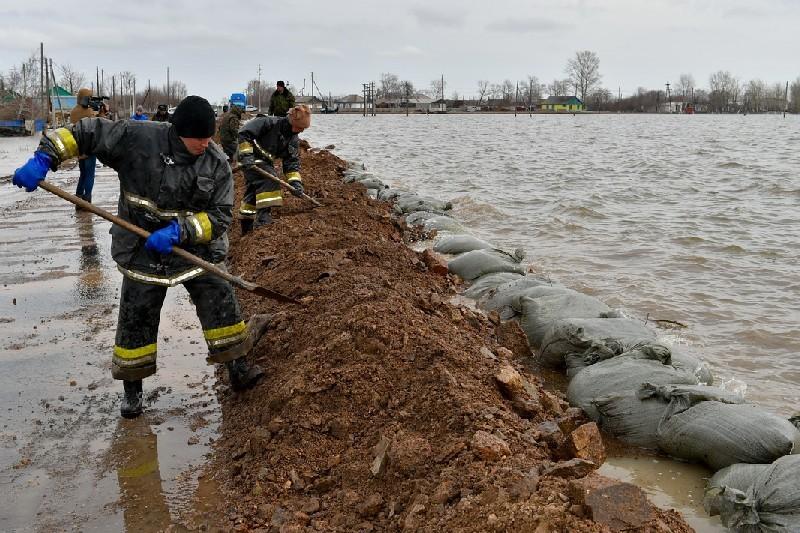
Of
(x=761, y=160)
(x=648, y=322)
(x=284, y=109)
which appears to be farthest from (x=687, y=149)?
(x=648, y=322)

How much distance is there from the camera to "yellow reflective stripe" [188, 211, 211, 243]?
333 centimetres

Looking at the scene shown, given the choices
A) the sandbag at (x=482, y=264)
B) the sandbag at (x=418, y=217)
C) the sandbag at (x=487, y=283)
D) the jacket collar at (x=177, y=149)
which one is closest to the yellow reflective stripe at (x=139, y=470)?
the jacket collar at (x=177, y=149)

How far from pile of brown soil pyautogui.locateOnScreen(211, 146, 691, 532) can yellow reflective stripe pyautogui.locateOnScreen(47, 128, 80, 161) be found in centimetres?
147

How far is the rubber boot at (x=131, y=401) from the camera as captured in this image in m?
3.47

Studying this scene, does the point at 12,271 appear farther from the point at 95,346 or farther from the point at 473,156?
the point at 473,156

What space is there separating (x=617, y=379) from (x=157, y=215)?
99.9 inches

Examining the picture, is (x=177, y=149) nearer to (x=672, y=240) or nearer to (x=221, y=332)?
(x=221, y=332)

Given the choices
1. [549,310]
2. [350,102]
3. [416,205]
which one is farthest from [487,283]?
[350,102]

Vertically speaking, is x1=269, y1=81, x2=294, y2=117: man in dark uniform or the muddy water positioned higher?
x1=269, y1=81, x2=294, y2=117: man in dark uniform

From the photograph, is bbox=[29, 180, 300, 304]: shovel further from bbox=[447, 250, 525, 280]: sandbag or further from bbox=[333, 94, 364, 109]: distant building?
bbox=[333, 94, 364, 109]: distant building

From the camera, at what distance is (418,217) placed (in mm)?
10070

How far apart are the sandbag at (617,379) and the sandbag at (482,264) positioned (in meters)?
2.67

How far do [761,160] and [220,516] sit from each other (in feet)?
73.7

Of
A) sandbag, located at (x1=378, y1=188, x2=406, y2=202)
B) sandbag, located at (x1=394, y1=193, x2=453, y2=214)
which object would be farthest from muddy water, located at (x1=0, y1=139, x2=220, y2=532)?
sandbag, located at (x1=378, y1=188, x2=406, y2=202)
